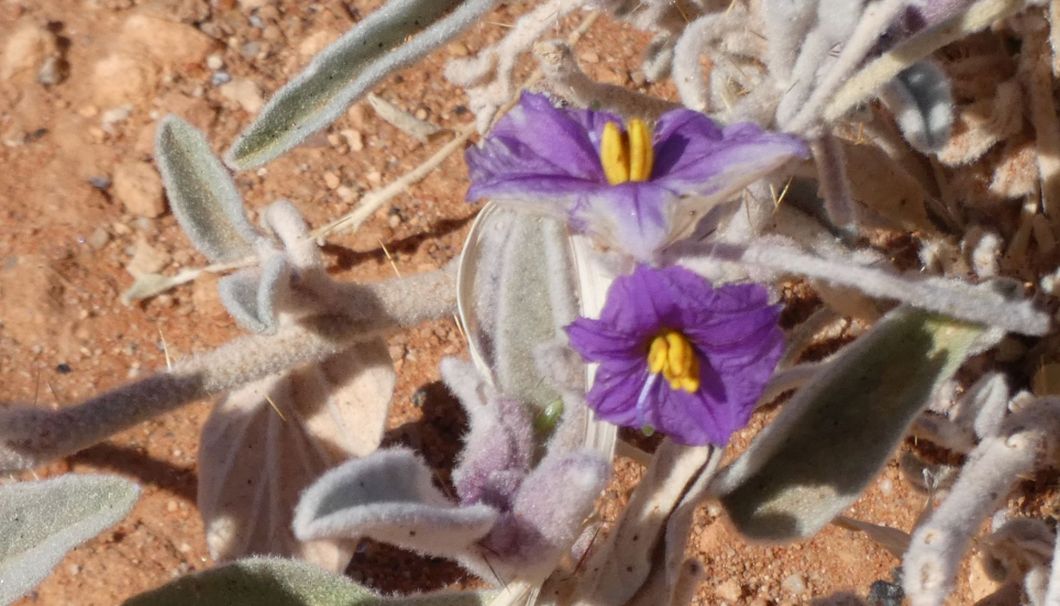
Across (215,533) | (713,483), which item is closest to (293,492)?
(215,533)

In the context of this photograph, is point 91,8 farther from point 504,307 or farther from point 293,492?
point 504,307

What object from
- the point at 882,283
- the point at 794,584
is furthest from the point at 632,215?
the point at 794,584

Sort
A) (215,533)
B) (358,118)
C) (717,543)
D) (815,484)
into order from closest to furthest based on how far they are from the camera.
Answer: (815,484) < (215,533) < (717,543) < (358,118)

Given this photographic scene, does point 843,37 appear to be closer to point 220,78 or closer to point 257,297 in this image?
point 257,297

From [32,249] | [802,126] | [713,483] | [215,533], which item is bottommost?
[215,533]

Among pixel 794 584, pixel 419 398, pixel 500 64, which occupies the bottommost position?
pixel 794 584

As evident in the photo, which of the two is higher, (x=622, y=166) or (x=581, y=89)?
(x=622, y=166)
